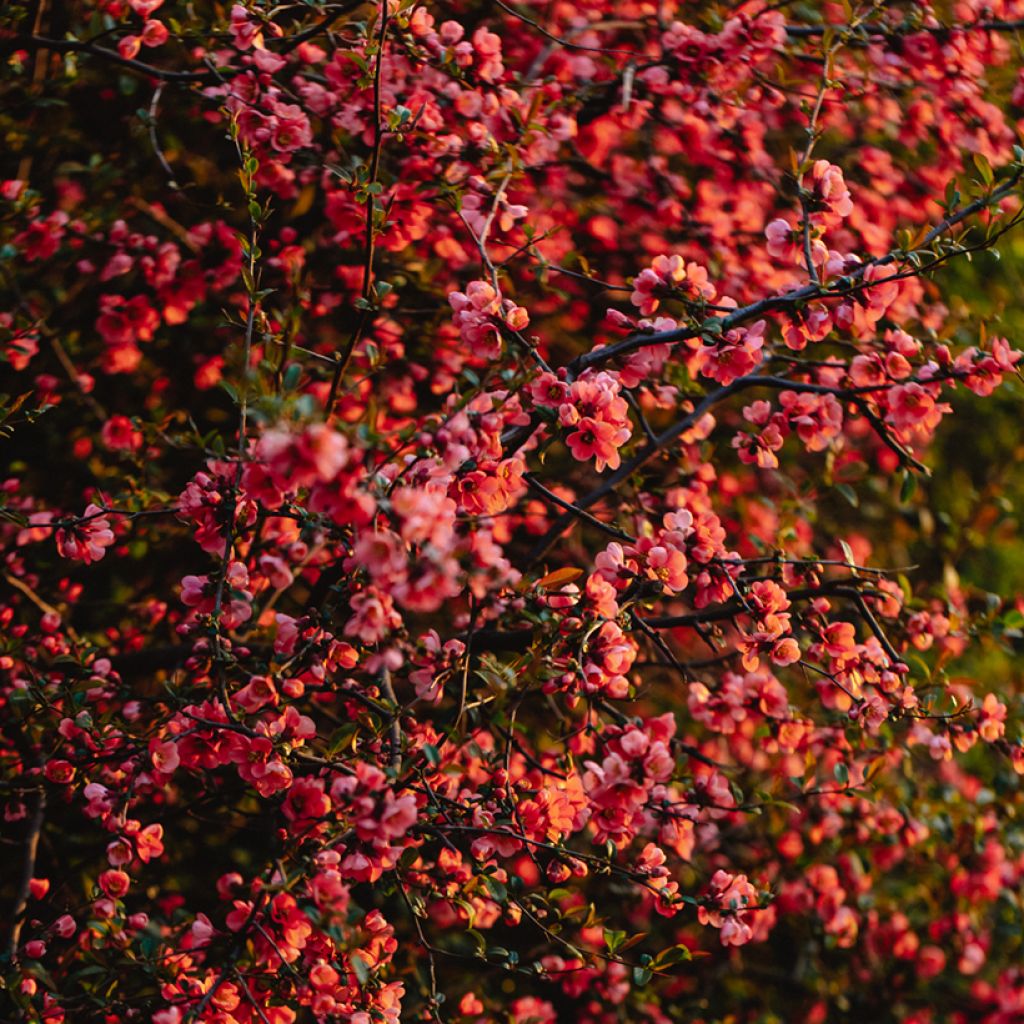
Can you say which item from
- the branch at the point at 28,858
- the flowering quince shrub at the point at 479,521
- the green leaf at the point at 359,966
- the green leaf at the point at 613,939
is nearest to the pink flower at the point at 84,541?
the flowering quince shrub at the point at 479,521

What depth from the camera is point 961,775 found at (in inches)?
164

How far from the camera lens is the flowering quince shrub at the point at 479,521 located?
145cm

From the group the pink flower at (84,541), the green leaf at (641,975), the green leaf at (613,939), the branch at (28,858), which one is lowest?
the branch at (28,858)

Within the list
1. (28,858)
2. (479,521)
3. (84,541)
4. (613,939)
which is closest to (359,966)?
(613,939)

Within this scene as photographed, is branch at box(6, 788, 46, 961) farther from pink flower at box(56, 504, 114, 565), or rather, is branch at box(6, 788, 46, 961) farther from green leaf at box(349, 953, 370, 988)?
green leaf at box(349, 953, 370, 988)

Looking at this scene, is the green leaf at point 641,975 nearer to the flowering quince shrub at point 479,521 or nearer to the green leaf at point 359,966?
the flowering quince shrub at point 479,521

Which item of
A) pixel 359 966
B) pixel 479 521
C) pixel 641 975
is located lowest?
pixel 641 975

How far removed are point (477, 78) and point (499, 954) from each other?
1644mm

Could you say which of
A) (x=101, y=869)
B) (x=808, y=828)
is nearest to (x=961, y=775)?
(x=808, y=828)

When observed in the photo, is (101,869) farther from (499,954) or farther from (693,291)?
A: (693,291)

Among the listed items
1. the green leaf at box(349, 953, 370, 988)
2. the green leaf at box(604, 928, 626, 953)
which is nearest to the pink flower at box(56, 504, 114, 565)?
the green leaf at box(349, 953, 370, 988)

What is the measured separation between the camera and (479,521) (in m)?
1.38

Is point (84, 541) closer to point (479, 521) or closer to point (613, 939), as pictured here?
point (479, 521)

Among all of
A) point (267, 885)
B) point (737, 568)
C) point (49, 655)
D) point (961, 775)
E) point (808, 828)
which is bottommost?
point (961, 775)
